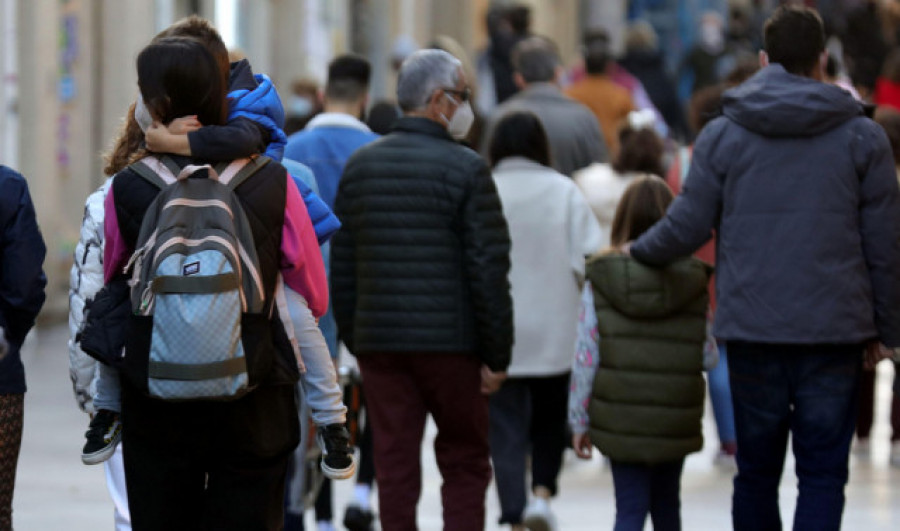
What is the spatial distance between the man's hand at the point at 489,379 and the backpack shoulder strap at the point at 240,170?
2.13 meters

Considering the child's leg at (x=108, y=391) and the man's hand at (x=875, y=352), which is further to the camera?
the man's hand at (x=875, y=352)

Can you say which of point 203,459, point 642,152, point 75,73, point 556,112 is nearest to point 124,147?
point 203,459

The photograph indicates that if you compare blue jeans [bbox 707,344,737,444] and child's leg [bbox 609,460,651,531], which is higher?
child's leg [bbox 609,460,651,531]

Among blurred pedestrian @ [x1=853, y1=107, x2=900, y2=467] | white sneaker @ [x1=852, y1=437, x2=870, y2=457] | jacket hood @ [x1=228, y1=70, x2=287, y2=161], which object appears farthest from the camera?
white sneaker @ [x1=852, y1=437, x2=870, y2=457]

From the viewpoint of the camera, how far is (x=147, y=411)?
491 cm

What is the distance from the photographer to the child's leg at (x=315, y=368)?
202 inches

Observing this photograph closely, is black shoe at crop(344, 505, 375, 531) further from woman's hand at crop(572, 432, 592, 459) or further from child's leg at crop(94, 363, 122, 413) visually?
child's leg at crop(94, 363, 122, 413)

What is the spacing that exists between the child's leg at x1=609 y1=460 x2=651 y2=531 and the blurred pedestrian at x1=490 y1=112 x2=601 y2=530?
53.3 inches

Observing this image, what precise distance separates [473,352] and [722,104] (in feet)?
3.91

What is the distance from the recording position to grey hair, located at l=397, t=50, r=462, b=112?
711 centimetres

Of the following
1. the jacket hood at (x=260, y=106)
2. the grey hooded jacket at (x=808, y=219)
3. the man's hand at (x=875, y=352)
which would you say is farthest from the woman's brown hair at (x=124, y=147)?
the man's hand at (x=875, y=352)

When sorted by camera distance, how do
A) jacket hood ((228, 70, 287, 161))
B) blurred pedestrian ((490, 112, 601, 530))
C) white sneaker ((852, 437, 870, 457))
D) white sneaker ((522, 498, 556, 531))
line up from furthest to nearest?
white sneaker ((852, 437, 870, 457))
blurred pedestrian ((490, 112, 601, 530))
white sneaker ((522, 498, 556, 531))
jacket hood ((228, 70, 287, 161))

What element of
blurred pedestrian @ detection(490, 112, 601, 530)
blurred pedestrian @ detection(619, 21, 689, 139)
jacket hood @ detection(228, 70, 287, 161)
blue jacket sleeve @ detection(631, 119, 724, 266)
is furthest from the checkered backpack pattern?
blurred pedestrian @ detection(619, 21, 689, 139)

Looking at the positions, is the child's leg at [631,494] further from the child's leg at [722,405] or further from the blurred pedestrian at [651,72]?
the blurred pedestrian at [651,72]
